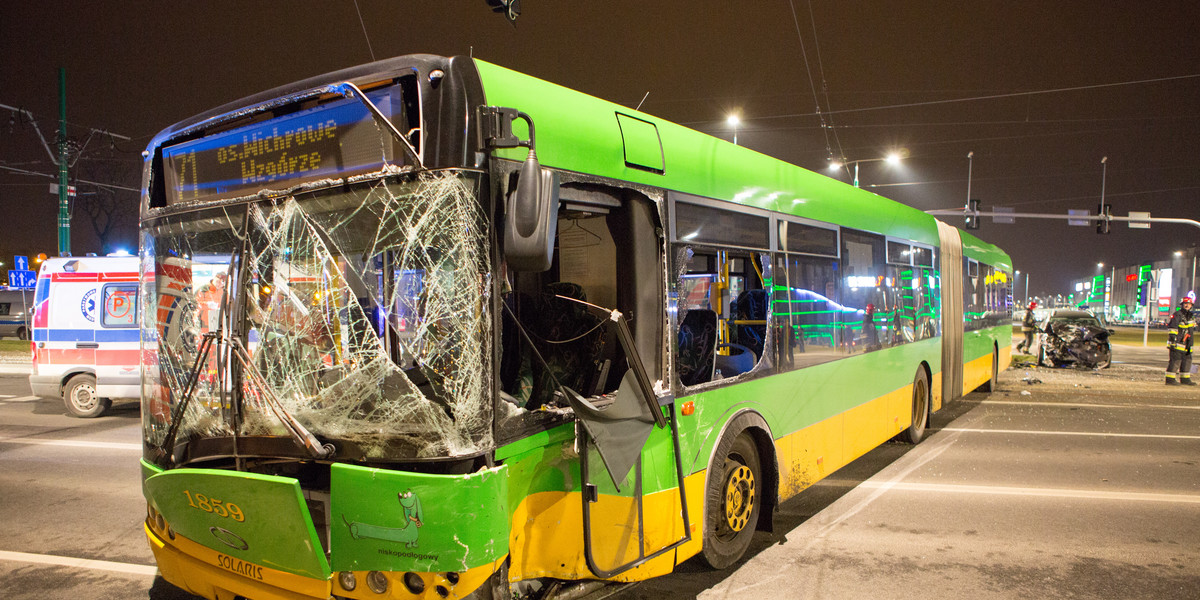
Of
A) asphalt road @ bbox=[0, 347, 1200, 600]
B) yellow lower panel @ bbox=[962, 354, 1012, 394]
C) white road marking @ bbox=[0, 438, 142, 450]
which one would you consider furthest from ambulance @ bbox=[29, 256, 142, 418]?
yellow lower panel @ bbox=[962, 354, 1012, 394]

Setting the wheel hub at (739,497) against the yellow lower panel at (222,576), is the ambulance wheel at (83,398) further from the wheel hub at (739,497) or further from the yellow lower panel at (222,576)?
the wheel hub at (739,497)

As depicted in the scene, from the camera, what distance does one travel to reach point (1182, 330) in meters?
16.1

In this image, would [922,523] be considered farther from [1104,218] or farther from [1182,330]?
[1104,218]

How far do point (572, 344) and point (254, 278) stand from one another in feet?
5.70

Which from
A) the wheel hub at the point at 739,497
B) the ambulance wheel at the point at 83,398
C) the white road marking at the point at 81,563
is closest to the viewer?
the wheel hub at the point at 739,497

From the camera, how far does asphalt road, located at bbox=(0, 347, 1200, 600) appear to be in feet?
Answer: 15.3

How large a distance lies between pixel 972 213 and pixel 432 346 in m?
30.1

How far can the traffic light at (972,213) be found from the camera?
2835 cm

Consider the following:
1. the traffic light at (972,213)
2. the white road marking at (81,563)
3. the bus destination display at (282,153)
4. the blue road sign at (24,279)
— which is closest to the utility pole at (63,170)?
the blue road sign at (24,279)

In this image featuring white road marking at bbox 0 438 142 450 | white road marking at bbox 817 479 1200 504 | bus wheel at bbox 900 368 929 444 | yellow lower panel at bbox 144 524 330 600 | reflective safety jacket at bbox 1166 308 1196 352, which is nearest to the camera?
yellow lower panel at bbox 144 524 330 600

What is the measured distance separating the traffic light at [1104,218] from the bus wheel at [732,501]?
30921mm

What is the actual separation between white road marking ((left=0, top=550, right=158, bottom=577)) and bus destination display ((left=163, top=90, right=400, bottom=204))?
287 centimetres

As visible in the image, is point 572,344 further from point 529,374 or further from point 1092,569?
point 1092,569

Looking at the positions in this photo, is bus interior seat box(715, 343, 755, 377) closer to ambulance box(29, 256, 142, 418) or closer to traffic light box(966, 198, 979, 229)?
ambulance box(29, 256, 142, 418)
